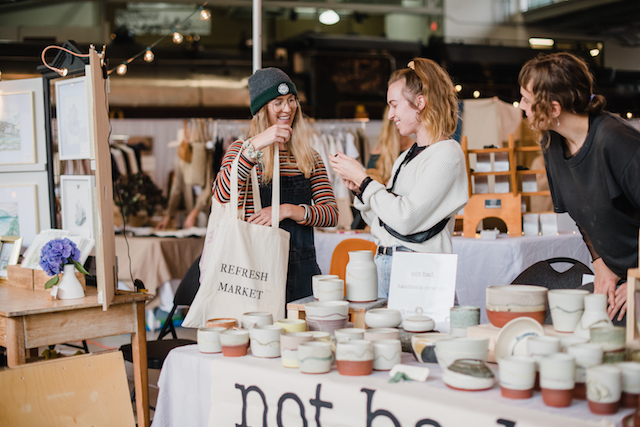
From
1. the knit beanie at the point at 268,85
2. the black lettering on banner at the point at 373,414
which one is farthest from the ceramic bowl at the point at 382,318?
the knit beanie at the point at 268,85

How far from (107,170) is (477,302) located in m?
2.35

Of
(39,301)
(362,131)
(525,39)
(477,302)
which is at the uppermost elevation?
(525,39)

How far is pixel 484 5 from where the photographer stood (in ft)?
34.7

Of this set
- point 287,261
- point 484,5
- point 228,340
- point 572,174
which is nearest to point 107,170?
point 287,261

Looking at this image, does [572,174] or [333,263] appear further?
[333,263]

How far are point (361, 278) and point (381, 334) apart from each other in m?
0.32

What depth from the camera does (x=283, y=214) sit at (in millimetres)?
2207

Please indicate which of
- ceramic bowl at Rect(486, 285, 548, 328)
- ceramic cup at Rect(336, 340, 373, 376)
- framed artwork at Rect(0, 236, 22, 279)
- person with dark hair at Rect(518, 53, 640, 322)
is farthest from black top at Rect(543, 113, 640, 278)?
framed artwork at Rect(0, 236, 22, 279)

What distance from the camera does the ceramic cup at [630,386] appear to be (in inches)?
44.8

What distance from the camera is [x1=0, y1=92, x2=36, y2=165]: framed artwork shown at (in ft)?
11.0

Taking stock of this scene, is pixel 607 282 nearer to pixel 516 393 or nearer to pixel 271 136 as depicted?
pixel 516 393

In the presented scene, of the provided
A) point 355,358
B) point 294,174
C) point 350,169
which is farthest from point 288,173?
point 355,358

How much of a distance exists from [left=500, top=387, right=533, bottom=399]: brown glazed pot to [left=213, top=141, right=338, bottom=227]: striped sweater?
3.89 feet

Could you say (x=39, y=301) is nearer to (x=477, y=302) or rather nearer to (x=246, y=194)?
(x=246, y=194)
